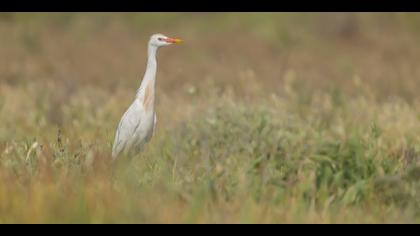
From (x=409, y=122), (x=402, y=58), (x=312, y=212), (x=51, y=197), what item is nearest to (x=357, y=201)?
(x=312, y=212)

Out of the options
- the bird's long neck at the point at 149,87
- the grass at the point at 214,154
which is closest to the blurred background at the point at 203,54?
the grass at the point at 214,154

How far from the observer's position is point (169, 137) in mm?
7242

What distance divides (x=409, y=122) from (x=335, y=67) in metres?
9.02

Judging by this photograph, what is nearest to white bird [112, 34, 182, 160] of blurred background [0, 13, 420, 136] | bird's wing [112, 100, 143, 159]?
bird's wing [112, 100, 143, 159]

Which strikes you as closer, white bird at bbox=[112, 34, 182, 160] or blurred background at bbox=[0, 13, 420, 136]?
white bird at bbox=[112, 34, 182, 160]

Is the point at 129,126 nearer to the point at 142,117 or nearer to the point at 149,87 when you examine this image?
the point at 142,117

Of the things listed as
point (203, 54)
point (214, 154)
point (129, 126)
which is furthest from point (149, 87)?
point (203, 54)

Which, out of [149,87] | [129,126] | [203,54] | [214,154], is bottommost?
[214,154]

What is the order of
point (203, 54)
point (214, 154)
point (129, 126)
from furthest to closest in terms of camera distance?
point (203, 54) < point (129, 126) < point (214, 154)

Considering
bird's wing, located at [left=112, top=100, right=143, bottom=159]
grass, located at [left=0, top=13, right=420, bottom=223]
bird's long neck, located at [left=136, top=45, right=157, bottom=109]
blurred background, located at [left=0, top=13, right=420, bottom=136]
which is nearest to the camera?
grass, located at [left=0, top=13, right=420, bottom=223]

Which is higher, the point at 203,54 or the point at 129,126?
the point at 203,54

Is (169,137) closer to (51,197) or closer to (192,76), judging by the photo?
(51,197)

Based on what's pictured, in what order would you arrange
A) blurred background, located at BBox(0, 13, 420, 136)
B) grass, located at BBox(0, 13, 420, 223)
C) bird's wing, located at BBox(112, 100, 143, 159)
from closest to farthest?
1. grass, located at BBox(0, 13, 420, 223)
2. bird's wing, located at BBox(112, 100, 143, 159)
3. blurred background, located at BBox(0, 13, 420, 136)

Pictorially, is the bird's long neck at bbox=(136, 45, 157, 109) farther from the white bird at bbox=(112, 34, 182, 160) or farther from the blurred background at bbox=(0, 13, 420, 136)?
the blurred background at bbox=(0, 13, 420, 136)
